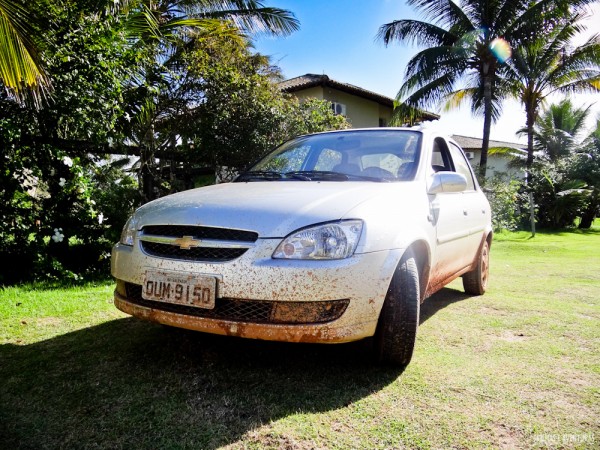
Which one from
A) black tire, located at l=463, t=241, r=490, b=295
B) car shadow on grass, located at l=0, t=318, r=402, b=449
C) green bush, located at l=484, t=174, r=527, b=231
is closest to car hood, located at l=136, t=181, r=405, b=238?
car shadow on grass, located at l=0, t=318, r=402, b=449

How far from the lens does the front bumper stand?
2025 millimetres

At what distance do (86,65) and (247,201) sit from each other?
3357 mm

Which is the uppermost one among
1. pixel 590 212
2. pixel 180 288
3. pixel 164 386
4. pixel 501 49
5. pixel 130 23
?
pixel 501 49

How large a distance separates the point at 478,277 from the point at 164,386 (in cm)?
338

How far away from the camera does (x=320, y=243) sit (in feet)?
6.82

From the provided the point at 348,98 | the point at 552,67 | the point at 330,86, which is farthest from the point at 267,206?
the point at 552,67

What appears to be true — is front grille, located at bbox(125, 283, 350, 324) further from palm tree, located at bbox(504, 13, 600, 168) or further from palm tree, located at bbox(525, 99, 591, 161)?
palm tree, located at bbox(525, 99, 591, 161)

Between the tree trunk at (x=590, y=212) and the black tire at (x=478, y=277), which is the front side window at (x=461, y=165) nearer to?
the black tire at (x=478, y=277)

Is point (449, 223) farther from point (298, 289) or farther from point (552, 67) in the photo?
point (552, 67)

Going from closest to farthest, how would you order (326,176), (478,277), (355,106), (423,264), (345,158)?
(423,264) < (326,176) < (345,158) < (478,277) < (355,106)

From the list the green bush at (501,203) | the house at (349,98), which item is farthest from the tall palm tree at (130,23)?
the green bush at (501,203)

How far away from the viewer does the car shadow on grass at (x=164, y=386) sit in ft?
6.00

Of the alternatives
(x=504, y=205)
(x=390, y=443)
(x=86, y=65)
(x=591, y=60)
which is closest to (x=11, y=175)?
(x=86, y=65)

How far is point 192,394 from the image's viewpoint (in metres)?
2.14
